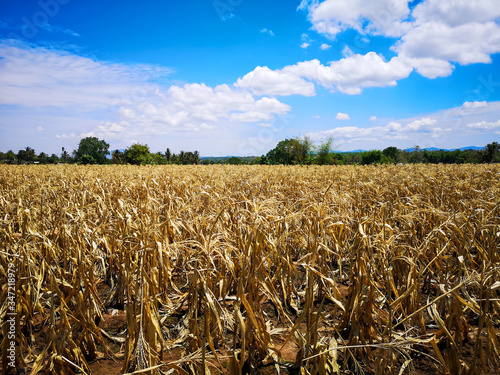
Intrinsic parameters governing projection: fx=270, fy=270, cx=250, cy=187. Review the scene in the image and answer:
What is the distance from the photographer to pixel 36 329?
3369mm

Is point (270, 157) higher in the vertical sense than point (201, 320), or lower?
higher

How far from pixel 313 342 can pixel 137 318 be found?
5.23ft

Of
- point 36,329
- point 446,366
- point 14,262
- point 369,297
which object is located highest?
point 14,262

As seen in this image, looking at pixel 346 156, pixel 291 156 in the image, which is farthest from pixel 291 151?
pixel 346 156

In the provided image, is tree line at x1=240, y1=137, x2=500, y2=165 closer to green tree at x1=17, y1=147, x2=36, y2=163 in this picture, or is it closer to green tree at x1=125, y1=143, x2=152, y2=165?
green tree at x1=125, y1=143, x2=152, y2=165

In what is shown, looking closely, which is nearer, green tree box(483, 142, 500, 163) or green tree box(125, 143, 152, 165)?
green tree box(483, 142, 500, 163)

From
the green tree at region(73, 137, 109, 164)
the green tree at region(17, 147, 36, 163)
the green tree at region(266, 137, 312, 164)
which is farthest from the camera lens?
the green tree at region(73, 137, 109, 164)

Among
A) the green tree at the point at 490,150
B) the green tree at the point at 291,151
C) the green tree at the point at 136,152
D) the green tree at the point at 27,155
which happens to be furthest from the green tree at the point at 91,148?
the green tree at the point at 490,150

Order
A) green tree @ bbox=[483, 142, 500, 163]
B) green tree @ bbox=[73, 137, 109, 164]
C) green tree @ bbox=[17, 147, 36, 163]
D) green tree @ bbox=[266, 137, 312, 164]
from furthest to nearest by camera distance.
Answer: green tree @ bbox=[73, 137, 109, 164], green tree @ bbox=[17, 147, 36, 163], green tree @ bbox=[266, 137, 312, 164], green tree @ bbox=[483, 142, 500, 163]

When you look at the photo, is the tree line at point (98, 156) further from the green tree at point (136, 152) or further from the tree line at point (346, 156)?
the tree line at point (346, 156)

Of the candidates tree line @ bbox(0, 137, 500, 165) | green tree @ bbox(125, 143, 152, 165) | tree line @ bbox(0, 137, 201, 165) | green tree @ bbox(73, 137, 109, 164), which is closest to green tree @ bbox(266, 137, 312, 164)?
tree line @ bbox(0, 137, 500, 165)

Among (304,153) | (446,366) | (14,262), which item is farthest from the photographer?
(304,153)

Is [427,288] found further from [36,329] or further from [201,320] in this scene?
[36,329]

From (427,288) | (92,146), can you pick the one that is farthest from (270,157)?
(427,288)
